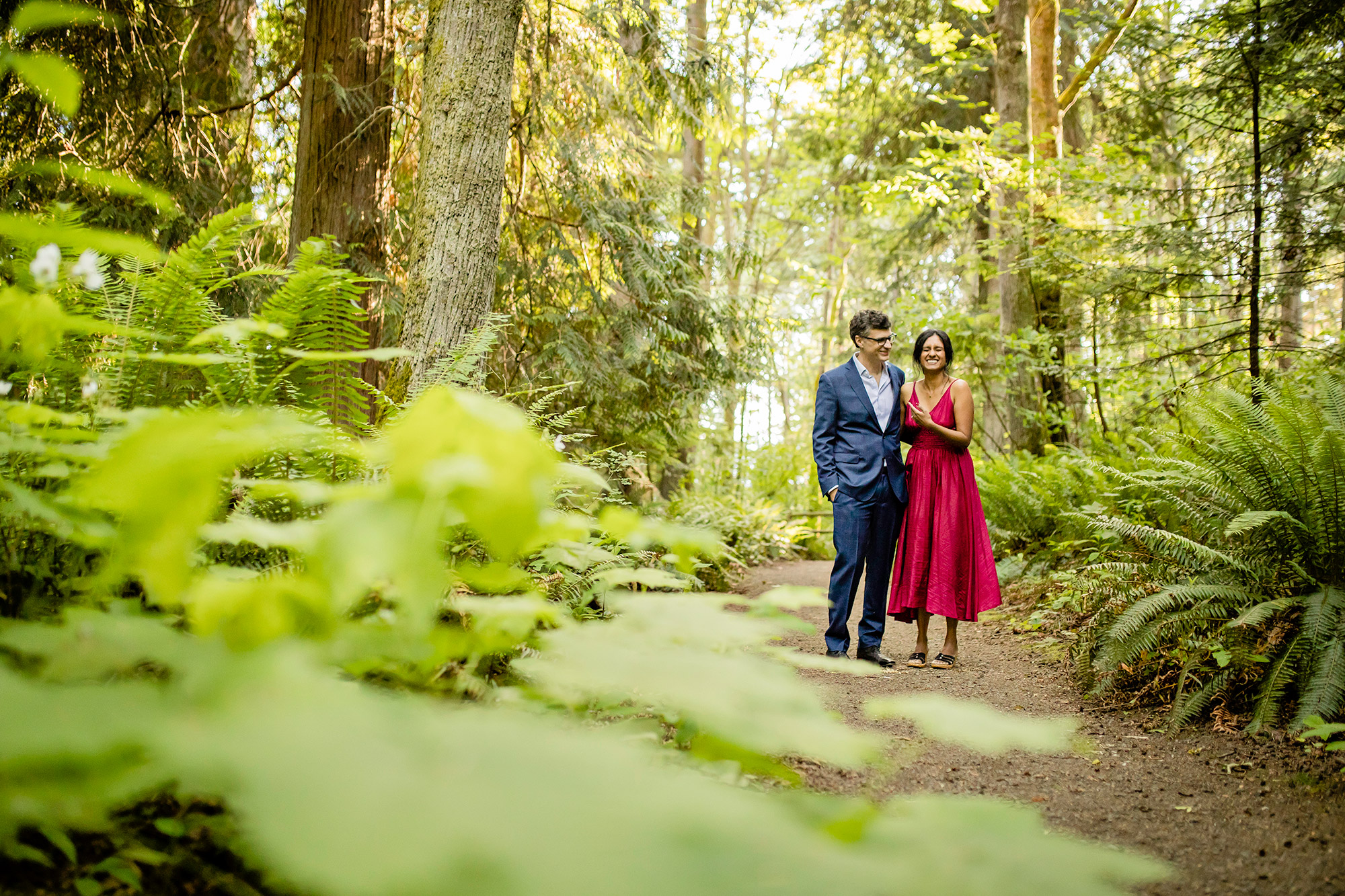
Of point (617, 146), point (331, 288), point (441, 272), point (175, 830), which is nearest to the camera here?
point (175, 830)

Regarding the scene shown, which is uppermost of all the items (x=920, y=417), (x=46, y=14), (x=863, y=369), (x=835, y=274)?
(x=835, y=274)

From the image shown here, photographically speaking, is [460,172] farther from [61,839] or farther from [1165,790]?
[1165,790]

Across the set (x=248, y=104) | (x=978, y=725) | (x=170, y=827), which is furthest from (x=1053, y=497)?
(x=248, y=104)

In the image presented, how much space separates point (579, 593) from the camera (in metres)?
3.15

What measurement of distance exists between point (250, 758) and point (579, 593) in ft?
8.25

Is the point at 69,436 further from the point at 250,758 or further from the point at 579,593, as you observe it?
the point at 579,593

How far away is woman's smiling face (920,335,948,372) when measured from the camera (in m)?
4.77

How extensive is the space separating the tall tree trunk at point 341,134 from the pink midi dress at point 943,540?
4512mm

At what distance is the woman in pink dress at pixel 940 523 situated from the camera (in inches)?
177

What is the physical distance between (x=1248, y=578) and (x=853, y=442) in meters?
2.03

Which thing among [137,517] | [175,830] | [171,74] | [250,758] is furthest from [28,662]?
[171,74]

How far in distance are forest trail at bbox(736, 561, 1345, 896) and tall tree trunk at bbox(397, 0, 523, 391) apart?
2.99m

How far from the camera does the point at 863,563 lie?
4617mm

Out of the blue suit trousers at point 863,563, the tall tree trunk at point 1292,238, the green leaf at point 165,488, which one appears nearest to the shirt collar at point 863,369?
the blue suit trousers at point 863,563
